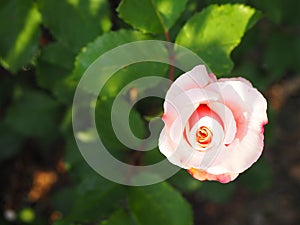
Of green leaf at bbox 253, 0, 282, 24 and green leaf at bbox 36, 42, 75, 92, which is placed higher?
green leaf at bbox 253, 0, 282, 24

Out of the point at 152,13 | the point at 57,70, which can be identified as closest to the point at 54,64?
the point at 57,70

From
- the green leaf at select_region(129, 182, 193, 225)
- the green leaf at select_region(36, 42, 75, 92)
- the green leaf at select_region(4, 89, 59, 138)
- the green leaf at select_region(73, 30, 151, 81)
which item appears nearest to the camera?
the green leaf at select_region(73, 30, 151, 81)

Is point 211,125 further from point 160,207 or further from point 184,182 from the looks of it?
point 184,182

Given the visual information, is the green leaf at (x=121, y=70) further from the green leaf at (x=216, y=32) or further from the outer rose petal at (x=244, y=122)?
the outer rose petal at (x=244, y=122)

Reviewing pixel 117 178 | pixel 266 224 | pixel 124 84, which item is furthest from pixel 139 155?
pixel 266 224

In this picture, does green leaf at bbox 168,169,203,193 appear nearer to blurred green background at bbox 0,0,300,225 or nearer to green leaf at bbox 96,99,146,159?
blurred green background at bbox 0,0,300,225

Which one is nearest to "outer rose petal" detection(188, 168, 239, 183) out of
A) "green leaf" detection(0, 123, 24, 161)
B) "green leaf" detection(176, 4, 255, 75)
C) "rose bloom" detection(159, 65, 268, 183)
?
"rose bloom" detection(159, 65, 268, 183)
